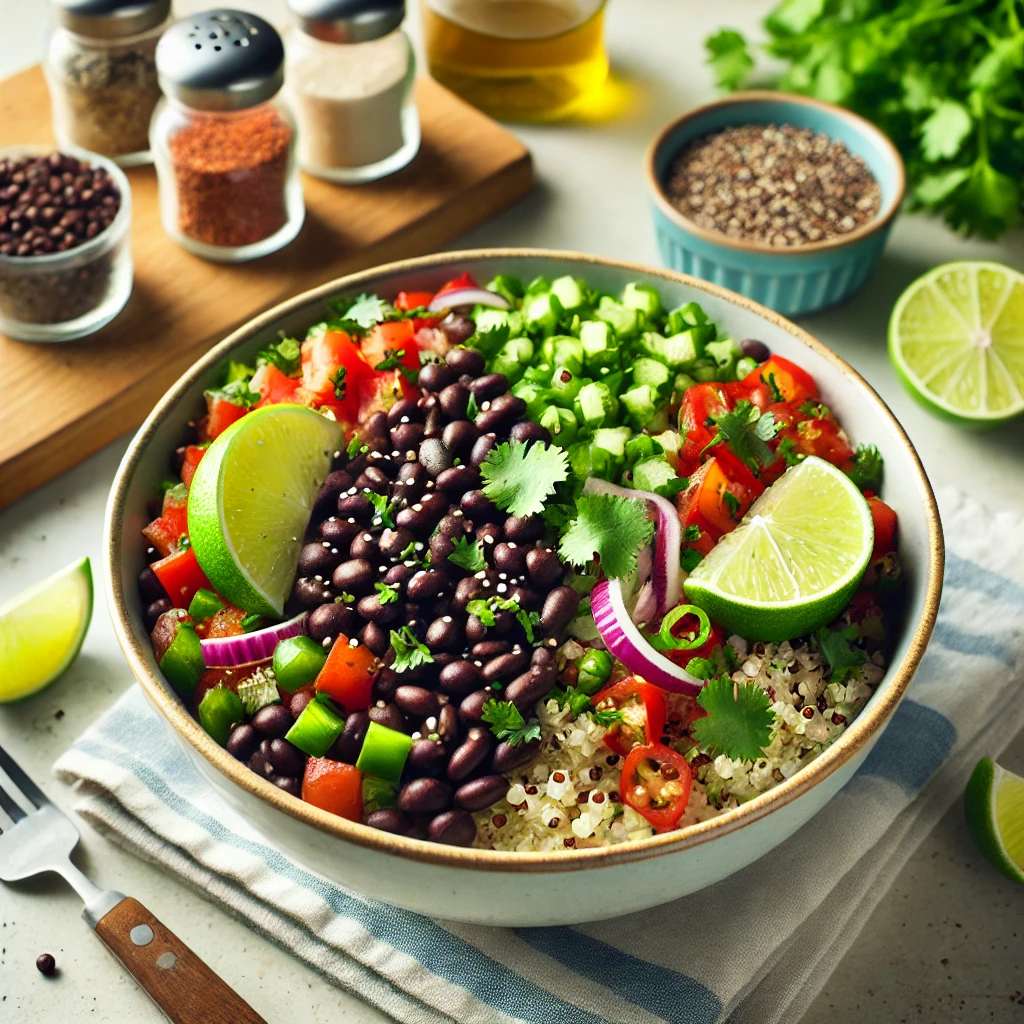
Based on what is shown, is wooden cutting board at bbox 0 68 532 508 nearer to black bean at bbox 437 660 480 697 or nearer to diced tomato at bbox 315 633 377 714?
diced tomato at bbox 315 633 377 714

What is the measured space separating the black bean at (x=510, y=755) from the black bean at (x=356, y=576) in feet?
1.43

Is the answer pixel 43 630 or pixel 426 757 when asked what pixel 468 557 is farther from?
pixel 43 630

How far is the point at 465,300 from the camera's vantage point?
3123 millimetres

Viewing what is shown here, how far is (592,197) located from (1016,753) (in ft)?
7.90

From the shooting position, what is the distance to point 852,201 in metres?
4.00

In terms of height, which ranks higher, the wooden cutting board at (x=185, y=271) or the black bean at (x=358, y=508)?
the black bean at (x=358, y=508)

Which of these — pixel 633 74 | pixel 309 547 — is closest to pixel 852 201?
pixel 633 74

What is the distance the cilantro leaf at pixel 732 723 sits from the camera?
7.64 feet

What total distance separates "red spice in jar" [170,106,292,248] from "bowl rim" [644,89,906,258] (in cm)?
117

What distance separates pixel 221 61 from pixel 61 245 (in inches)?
27.8

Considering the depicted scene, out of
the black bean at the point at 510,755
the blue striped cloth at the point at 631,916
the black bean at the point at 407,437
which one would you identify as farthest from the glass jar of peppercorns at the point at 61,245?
the black bean at the point at 510,755

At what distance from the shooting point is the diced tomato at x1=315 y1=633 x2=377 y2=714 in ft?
8.05

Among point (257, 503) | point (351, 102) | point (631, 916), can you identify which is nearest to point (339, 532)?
point (257, 503)

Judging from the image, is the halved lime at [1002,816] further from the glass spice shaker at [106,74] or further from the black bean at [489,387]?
the glass spice shaker at [106,74]
